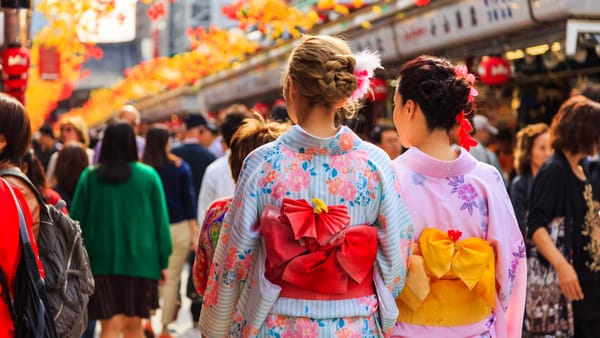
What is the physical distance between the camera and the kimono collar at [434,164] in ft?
12.4

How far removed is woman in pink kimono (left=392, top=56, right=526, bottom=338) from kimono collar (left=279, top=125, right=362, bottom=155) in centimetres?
46

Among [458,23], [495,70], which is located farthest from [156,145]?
[495,70]

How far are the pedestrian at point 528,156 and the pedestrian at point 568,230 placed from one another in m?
1.00

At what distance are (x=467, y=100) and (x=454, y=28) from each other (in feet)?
27.1

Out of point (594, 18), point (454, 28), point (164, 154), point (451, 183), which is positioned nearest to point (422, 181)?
point (451, 183)

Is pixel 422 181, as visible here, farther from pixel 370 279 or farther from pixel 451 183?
pixel 370 279

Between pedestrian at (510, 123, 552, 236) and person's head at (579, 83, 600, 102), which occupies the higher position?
person's head at (579, 83, 600, 102)

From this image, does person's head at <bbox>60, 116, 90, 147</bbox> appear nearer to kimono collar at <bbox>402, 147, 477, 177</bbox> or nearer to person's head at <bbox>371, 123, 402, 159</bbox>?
person's head at <bbox>371, 123, 402, 159</bbox>

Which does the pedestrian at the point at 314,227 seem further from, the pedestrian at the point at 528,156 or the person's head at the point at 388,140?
the person's head at the point at 388,140

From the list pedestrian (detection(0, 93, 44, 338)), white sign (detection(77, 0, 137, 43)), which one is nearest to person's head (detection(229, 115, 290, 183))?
pedestrian (detection(0, 93, 44, 338))

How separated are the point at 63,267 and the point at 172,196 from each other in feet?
14.3

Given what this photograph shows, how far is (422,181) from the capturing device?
3.81 metres

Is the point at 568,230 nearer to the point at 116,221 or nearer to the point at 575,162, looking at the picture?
the point at 575,162

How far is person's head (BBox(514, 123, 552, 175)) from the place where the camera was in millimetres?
6871
